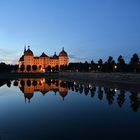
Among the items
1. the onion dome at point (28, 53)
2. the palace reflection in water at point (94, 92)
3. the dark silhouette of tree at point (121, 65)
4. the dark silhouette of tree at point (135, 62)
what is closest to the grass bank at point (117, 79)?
the palace reflection in water at point (94, 92)

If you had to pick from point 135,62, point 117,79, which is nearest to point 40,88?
point 117,79

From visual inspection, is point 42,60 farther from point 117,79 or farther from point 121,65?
point 117,79

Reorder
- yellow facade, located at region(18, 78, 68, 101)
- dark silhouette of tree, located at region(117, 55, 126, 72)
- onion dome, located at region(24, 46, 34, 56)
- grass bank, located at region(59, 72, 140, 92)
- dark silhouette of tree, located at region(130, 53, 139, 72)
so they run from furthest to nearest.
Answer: onion dome, located at region(24, 46, 34, 56) → dark silhouette of tree, located at region(117, 55, 126, 72) → dark silhouette of tree, located at region(130, 53, 139, 72) → grass bank, located at region(59, 72, 140, 92) → yellow facade, located at region(18, 78, 68, 101)

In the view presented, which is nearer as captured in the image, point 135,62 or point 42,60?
point 135,62

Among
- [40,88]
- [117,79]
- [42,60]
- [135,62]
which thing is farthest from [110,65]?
[42,60]

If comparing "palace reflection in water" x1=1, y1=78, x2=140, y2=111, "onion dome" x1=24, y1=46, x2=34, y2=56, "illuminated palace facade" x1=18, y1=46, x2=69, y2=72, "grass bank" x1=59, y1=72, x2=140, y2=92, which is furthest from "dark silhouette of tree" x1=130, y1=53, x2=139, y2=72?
"onion dome" x1=24, y1=46, x2=34, y2=56

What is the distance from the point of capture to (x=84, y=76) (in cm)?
6875

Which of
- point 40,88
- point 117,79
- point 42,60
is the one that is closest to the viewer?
point 40,88

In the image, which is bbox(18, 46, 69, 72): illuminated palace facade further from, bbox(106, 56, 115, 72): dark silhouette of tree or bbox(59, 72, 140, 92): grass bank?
bbox(106, 56, 115, 72): dark silhouette of tree

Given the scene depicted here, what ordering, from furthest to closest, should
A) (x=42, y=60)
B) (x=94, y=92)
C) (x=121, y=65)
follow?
1. (x=42, y=60)
2. (x=121, y=65)
3. (x=94, y=92)

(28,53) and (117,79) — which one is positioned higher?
(28,53)

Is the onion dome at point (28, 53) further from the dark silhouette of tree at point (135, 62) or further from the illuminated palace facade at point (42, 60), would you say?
the dark silhouette of tree at point (135, 62)

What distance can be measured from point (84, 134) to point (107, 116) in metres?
4.52

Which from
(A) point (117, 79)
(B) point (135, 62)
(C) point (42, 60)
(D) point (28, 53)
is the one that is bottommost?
(A) point (117, 79)
